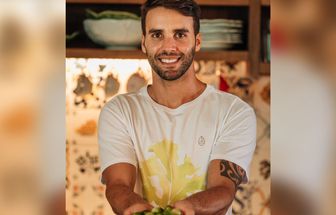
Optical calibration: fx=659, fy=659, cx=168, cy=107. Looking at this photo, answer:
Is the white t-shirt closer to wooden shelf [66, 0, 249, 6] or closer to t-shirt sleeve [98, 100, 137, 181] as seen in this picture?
t-shirt sleeve [98, 100, 137, 181]

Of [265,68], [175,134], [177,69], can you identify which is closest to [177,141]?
[175,134]

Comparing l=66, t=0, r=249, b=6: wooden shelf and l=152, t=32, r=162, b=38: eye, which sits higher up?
l=66, t=0, r=249, b=6: wooden shelf

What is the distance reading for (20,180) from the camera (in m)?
0.90

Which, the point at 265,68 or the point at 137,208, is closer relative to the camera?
the point at 137,208

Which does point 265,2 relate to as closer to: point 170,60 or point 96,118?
point 170,60

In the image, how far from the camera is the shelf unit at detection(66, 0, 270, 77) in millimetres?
1098

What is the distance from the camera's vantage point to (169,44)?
1040mm

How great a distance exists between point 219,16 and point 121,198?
1.17ft

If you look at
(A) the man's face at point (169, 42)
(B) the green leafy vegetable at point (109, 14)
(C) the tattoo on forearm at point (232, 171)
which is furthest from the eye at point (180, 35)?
(C) the tattoo on forearm at point (232, 171)

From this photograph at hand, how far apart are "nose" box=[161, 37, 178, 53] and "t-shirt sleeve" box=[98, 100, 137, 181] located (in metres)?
0.12

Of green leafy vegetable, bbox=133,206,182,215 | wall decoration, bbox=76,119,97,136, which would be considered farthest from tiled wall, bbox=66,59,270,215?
green leafy vegetable, bbox=133,206,182,215

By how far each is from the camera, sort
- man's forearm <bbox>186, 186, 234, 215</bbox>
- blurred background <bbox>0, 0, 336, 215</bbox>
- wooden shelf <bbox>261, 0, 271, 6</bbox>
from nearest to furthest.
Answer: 1. blurred background <bbox>0, 0, 336, 215</bbox>
2. man's forearm <bbox>186, 186, 234, 215</bbox>
3. wooden shelf <bbox>261, 0, 271, 6</bbox>

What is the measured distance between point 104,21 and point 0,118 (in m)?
0.30

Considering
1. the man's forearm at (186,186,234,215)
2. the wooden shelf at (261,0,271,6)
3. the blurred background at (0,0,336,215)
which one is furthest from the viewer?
the wooden shelf at (261,0,271,6)
